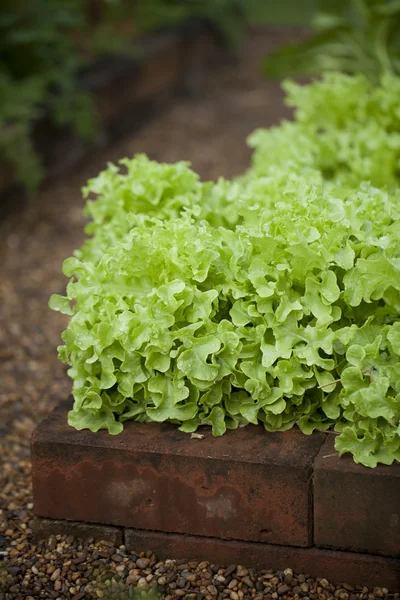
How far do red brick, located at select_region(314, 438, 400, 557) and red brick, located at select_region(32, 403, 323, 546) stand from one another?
0.04 metres

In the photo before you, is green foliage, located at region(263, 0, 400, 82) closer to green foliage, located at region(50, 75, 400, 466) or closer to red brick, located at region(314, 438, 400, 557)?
green foliage, located at region(50, 75, 400, 466)

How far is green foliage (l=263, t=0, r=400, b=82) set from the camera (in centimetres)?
473

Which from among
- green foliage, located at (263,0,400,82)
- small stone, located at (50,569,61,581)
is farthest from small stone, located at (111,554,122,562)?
green foliage, located at (263,0,400,82)

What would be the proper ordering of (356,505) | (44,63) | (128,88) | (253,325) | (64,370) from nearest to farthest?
(356,505), (253,325), (64,370), (44,63), (128,88)

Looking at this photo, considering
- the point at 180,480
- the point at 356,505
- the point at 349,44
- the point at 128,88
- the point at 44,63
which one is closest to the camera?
the point at 356,505

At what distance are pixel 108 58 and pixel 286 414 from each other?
512cm

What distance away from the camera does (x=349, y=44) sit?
4.95 m

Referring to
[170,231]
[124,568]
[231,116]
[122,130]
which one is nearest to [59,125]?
[122,130]

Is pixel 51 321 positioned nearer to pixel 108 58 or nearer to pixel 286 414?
pixel 286 414

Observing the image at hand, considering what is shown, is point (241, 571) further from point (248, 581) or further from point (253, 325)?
point (253, 325)

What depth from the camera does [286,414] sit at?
2.20 m

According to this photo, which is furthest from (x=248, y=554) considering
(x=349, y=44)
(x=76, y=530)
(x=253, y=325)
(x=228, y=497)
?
(x=349, y=44)

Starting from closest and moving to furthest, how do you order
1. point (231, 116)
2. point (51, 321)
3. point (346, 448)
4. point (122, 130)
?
point (346, 448), point (51, 321), point (122, 130), point (231, 116)

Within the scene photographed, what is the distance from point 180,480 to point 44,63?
4158 millimetres
